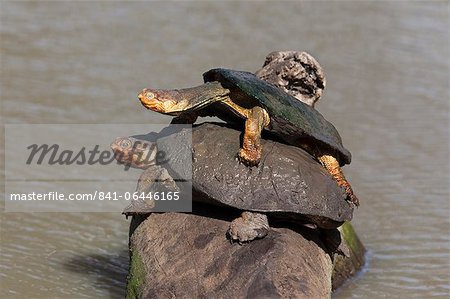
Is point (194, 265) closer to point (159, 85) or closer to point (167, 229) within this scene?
point (167, 229)

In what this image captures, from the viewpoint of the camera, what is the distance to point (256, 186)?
4148 millimetres

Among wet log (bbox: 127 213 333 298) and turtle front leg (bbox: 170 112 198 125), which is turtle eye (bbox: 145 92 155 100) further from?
wet log (bbox: 127 213 333 298)

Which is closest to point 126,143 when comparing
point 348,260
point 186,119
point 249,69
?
point 186,119

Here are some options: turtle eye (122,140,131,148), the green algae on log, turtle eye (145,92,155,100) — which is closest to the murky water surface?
the green algae on log

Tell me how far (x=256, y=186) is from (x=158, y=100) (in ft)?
2.06

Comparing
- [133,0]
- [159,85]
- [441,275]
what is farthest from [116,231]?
[133,0]

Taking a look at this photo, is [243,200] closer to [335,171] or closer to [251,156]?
[251,156]

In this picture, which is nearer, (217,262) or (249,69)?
(217,262)

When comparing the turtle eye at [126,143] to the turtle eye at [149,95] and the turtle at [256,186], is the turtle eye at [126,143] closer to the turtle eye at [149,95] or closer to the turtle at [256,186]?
the turtle at [256,186]

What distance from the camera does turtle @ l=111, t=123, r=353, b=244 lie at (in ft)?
13.4

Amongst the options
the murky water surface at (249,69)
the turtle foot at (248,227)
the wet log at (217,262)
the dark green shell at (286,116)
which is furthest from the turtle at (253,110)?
the murky water surface at (249,69)

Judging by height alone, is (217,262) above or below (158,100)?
below

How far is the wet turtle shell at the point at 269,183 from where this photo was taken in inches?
162

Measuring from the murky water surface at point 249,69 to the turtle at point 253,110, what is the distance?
1494 mm
